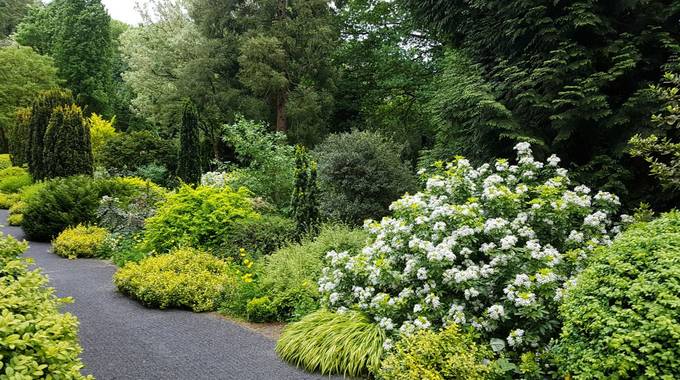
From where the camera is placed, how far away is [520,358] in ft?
13.0

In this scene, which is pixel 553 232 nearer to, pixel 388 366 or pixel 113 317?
pixel 388 366

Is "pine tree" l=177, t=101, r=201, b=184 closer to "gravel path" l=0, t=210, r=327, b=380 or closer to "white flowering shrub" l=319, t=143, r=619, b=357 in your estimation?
"gravel path" l=0, t=210, r=327, b=380

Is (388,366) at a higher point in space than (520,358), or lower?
lower

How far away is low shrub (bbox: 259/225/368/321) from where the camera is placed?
5.78m

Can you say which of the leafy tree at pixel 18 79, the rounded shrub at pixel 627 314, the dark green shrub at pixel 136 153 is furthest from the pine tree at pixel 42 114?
the rounded shrub at pixel 627 314

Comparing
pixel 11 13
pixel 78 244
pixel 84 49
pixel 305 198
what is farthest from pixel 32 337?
pixel 11 13

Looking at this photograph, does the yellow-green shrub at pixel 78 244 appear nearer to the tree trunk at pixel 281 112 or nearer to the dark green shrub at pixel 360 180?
the dark green shrub at pixel 360 180

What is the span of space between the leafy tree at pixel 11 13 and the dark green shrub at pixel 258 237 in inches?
1568

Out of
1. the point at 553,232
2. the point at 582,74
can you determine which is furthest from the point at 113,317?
the point at 582,74

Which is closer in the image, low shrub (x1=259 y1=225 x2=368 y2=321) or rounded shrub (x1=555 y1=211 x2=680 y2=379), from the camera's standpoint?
rounded shrub (x1=555 y1=211 x2=680 y2=379)

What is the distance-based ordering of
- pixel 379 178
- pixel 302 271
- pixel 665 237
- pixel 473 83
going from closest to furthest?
pixel 665 237, pixel 302 271, pixel 473 83, pixel 379 178

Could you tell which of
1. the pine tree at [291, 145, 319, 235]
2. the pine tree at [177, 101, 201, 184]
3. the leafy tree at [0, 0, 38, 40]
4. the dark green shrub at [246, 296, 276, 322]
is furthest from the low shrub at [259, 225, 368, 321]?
the leafy tree at [0, 0, 38, 40]

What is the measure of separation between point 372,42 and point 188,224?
42.9ft

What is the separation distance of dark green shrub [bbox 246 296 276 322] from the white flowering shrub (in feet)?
2.86
